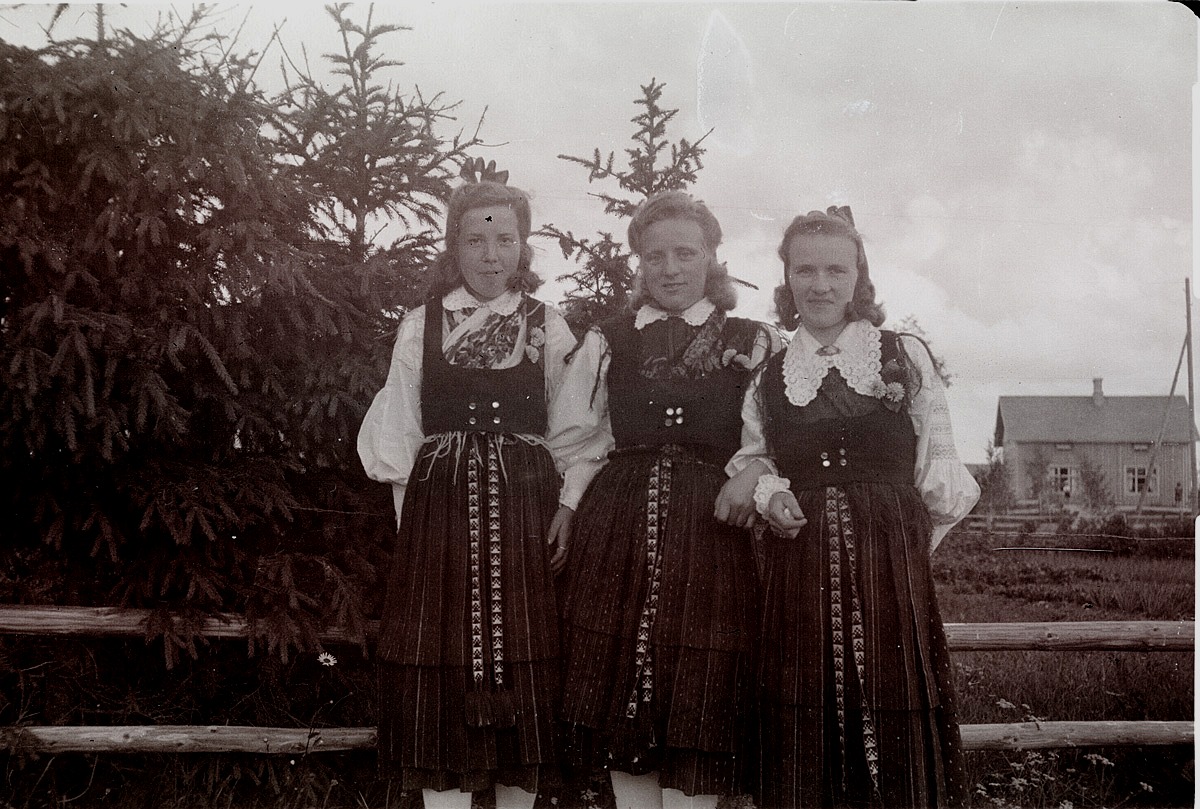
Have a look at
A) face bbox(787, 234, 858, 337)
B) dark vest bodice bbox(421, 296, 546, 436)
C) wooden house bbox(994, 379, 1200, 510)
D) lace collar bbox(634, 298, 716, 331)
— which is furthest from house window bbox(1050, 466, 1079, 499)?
dark vest bodice bbox(421, 296, 546, 436)

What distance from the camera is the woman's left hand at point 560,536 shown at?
9.08 feet

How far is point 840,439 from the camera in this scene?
257cm

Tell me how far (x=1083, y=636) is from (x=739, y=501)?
1.40 m

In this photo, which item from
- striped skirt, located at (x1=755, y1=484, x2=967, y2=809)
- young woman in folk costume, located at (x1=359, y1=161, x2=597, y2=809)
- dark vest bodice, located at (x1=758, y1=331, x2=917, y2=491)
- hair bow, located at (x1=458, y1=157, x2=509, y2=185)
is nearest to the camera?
striped skirt, located at (x1=755, y1=484, x2=967, y2=809)

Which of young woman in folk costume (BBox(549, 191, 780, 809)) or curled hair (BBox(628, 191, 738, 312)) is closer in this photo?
young woman in folk costume (BBox(549, 191, 780, 809))

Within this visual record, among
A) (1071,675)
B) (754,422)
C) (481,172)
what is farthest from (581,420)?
(1071,675)

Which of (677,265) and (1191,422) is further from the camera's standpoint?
(1191,422)

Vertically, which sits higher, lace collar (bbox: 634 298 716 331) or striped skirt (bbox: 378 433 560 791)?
lace collar (bbox: 634 298 716 331)

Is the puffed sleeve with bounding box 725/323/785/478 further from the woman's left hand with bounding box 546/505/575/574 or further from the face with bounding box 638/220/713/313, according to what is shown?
the woman's left hand with bounding box 546/505/575/574

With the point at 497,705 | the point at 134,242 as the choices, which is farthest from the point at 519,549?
the point at 134,242

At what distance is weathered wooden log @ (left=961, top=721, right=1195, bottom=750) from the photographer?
3.00m

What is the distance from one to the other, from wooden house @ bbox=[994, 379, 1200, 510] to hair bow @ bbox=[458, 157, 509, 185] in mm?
1819

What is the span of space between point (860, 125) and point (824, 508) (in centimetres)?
132

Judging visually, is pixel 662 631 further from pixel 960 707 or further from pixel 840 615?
pixel 960 707
